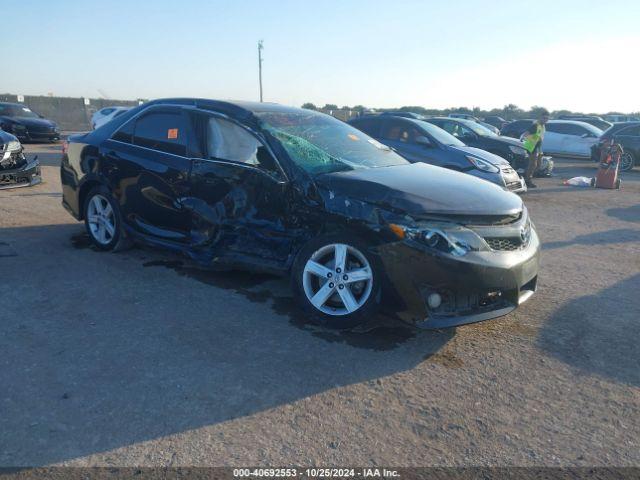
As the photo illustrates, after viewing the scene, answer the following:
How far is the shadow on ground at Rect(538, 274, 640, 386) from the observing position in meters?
3.45

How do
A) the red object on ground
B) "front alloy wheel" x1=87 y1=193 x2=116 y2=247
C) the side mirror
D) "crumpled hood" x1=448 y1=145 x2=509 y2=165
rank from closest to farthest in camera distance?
"front alloy wheel" x1=87 y1=193 x2=116 y2=247 < "crumpled hood" x1=448 y1=145 x2=509 y2=165 < the side mirror < the red object on ground

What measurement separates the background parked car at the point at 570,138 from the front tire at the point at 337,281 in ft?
57.6

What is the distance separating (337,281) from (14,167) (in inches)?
288

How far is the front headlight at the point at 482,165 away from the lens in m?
9.43

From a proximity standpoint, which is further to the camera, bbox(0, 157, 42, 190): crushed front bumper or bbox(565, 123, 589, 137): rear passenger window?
bbox(565, 123, 589, 137): rear passenger window

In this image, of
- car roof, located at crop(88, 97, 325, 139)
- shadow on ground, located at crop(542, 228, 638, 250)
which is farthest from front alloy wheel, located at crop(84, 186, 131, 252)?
shadow on ground, located at crop(542, 228, 638, 250)

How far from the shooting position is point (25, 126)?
1783 centimetres

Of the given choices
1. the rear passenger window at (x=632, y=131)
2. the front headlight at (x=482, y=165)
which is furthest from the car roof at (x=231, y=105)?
the rear passenger window at (x=632, y=131)

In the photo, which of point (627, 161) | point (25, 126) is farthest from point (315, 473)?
point (25, 126)

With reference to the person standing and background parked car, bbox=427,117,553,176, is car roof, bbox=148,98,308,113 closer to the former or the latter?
background parked car, bbox=427,117,553,176

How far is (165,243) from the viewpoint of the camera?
16.1 ft

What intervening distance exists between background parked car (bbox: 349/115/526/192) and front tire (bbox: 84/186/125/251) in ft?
18.2

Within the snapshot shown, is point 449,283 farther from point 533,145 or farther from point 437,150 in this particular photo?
point 533,145

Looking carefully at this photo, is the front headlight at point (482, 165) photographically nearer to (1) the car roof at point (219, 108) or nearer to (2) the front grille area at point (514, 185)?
(2) the front grille area at point (514, 185)
